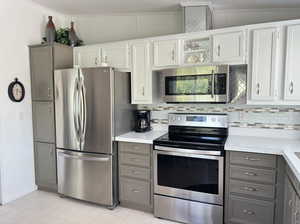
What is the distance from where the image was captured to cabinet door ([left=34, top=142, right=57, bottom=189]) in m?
3.22

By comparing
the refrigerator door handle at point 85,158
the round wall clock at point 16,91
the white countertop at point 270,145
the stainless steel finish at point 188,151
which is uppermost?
the round wall clock at point 16,91

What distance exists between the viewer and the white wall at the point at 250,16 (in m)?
2.66

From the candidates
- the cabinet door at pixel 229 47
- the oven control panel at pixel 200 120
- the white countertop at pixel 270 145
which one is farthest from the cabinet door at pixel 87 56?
the white countertop at pixel 270 145

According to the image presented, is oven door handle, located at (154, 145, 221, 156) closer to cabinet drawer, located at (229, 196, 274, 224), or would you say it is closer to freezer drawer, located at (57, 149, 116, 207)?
cabinet drawer, located at (229, 196, 274, 224)

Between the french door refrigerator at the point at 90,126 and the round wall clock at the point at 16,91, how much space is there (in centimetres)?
55

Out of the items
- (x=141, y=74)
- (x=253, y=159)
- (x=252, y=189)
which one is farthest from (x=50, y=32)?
(x=252, y=189)

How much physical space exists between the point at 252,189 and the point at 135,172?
1334mm

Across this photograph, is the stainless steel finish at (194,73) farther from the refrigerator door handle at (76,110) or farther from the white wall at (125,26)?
the refrigerator door handle at (76,110)

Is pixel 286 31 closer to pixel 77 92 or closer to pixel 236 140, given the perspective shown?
pixel 236 140

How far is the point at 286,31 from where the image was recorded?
224 centimetres

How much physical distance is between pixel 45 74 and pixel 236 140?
2710 millimetres

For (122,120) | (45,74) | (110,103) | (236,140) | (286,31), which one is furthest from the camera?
(45,74)

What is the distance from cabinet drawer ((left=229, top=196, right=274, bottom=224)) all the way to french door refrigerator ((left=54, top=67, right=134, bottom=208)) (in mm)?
1437

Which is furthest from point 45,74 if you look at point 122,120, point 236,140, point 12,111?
point 236,140
